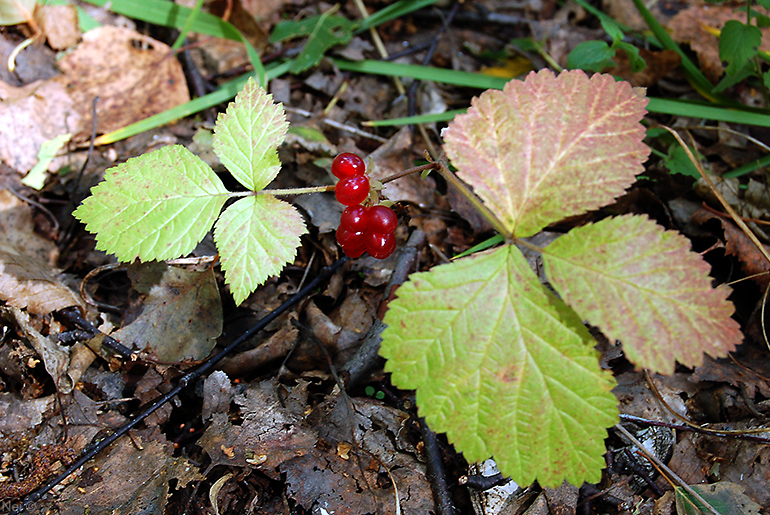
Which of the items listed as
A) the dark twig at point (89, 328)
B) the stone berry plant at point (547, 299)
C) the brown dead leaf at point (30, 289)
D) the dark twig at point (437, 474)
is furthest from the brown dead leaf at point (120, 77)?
the dark twig at point (437, 474)

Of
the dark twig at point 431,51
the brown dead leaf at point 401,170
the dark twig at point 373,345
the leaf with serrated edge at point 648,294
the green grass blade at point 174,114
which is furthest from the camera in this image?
the dark twig at point 431,51

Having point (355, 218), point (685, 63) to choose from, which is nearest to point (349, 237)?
point (355, 218)

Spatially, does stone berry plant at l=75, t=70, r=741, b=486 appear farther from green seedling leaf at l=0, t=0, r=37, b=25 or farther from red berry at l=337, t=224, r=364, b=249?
green seedling leaf at l=0, t=0, r=37, b=25

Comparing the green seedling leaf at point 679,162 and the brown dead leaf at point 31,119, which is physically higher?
the green seedling leaf at point 679,162

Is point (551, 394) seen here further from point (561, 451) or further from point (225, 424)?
point (225, 424)

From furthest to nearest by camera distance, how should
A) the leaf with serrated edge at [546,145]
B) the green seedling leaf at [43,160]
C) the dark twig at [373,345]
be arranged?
the green seedling leaf at [43,160]
the dark twig at [373,345]
the leaf with serrated edge at [546,145]

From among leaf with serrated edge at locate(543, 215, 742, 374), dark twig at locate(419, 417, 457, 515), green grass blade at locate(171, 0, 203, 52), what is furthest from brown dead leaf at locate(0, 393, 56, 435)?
green grass blade at locate(171, 0, 203, 52)

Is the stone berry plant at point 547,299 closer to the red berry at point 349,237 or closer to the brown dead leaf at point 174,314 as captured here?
the red berry at point 349,237

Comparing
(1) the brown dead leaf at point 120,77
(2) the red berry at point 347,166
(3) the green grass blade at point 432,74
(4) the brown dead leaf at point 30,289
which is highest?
(3) the green grass blade at point 432,74
